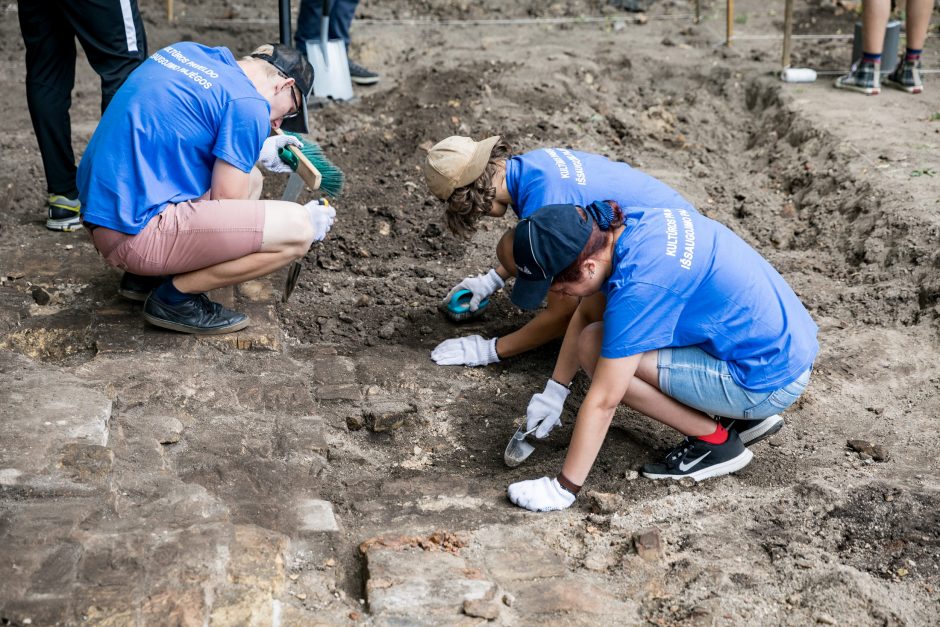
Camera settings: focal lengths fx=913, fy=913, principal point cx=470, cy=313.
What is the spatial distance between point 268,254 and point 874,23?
4.41 meters

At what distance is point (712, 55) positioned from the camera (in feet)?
23.1

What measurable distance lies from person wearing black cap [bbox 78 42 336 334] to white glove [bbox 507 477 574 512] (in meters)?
1.33

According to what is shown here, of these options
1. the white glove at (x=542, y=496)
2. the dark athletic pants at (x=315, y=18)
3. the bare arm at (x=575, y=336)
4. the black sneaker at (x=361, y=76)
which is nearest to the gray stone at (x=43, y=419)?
the white glove at (x=542, y=496)

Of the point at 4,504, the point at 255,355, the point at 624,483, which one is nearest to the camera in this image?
the point at 4,504

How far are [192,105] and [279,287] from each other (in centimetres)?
110

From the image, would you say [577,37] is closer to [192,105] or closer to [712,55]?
[712,55]

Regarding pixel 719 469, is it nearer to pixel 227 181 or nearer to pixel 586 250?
pixel 586 250

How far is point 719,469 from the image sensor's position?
9.81 feet

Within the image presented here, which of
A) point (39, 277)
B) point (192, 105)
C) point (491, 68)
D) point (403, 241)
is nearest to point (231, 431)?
point (192, 105)

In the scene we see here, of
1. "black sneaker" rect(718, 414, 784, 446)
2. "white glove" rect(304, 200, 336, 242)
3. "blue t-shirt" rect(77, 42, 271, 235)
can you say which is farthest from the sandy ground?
"blue t-shirt" rect(77, 42, 271, 235)

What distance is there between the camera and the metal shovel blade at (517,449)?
120 inches

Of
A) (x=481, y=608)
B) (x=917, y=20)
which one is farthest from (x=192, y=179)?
(x=917, y=20)

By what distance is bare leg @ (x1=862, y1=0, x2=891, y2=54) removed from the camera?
5.79 m

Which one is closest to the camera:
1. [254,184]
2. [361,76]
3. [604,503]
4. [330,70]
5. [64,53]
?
[604,503]
